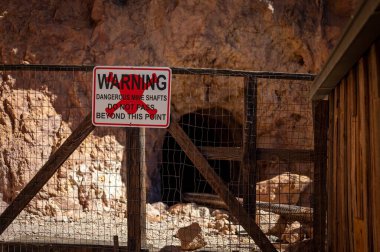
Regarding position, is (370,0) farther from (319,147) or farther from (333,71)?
(319,147)

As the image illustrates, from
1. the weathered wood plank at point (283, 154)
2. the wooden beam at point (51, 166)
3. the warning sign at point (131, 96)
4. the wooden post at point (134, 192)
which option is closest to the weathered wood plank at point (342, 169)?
the weathered wood plank at point (283, 154)

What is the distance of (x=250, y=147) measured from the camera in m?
4.86

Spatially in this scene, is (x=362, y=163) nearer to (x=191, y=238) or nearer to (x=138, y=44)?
(x=191, y=238)

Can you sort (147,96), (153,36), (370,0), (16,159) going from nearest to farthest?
(370,0) < (147,96) < (16,159) < (153,36)

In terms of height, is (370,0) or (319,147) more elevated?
(370,0)

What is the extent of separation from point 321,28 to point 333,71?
7.54 m

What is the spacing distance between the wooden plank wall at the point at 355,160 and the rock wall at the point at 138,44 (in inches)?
211

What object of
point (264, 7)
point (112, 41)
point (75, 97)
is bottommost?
point (75, 97)

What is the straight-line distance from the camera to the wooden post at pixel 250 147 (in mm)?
4742

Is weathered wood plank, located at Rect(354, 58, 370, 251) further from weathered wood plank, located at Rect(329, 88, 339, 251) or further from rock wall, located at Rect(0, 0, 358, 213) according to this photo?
rock wall, located at Rect(0, 0, 358, 213)

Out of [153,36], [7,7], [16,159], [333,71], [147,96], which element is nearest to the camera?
[333,71]

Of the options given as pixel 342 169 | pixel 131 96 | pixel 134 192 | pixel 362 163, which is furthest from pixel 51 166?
pixel 362 163

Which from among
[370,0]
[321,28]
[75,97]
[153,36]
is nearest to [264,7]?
[321,28]

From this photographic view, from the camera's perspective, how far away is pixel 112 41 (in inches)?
394
